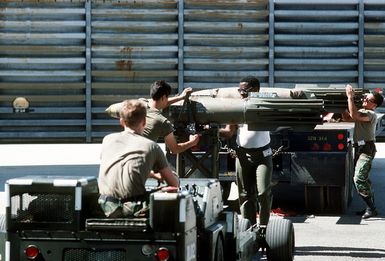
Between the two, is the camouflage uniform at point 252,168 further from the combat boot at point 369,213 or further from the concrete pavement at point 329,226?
the combat boot at point 369,213

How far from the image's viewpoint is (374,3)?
83.0 feet

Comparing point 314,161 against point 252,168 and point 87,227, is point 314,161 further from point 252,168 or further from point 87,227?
point 87,227

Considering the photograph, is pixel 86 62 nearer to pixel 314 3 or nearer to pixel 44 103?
pixel 44 103

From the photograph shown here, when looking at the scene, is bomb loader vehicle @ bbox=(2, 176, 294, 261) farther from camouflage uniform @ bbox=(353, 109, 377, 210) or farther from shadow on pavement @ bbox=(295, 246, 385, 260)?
camouflage uniform @ bbox=(353, 109, 377, 210)

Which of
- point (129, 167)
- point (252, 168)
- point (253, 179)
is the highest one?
point (129, 167)

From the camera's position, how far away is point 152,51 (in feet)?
82.4

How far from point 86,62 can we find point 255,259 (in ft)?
54.2

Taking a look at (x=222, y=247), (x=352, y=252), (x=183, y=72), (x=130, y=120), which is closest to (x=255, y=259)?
(x=352, y=252)

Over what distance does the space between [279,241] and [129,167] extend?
6.98 ft

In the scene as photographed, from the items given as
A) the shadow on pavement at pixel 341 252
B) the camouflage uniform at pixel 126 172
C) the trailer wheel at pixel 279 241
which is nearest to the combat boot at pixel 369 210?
the shadow on pavement at pixel 341 252

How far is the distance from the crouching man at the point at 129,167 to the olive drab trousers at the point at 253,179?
8.48 ft

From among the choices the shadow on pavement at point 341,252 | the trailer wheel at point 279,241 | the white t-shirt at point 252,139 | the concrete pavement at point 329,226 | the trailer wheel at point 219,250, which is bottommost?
the concrete pavement at point 329,226

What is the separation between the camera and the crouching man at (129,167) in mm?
6566

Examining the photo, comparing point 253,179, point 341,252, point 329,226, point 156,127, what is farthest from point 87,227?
point 329,226
